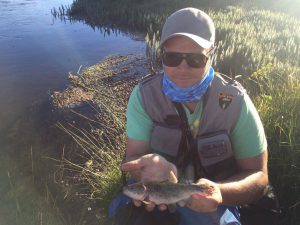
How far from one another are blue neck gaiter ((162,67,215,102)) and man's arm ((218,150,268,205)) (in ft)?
2.08

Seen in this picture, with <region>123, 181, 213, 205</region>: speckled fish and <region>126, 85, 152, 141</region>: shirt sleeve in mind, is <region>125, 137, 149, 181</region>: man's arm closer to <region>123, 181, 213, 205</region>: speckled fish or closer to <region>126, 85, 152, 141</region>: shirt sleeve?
<region>126, 85, 152, 141</region>: shirt sleeve

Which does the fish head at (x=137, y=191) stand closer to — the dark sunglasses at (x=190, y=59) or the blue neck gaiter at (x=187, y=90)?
the blue neck gaiter at (x=187, y=90)

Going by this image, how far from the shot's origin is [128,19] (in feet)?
55.0

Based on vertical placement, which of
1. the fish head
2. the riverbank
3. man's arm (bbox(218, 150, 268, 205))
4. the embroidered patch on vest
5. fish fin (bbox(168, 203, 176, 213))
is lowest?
the riverbank

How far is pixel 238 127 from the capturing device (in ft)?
9.73

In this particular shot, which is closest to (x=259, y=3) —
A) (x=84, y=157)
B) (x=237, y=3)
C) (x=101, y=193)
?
(x=237, y=3)

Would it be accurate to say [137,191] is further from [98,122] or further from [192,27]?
[98,122]

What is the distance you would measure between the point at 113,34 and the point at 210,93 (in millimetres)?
12386

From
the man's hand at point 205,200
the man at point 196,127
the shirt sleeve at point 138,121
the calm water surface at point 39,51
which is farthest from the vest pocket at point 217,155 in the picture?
the calm water surface at point 39,51

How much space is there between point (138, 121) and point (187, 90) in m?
0.51

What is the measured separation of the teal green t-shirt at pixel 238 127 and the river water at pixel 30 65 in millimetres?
1353

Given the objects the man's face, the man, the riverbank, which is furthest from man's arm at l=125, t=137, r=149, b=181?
the riverbank

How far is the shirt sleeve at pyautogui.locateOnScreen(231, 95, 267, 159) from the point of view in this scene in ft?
9.60

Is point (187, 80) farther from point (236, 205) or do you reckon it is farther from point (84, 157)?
point (84, 157)
